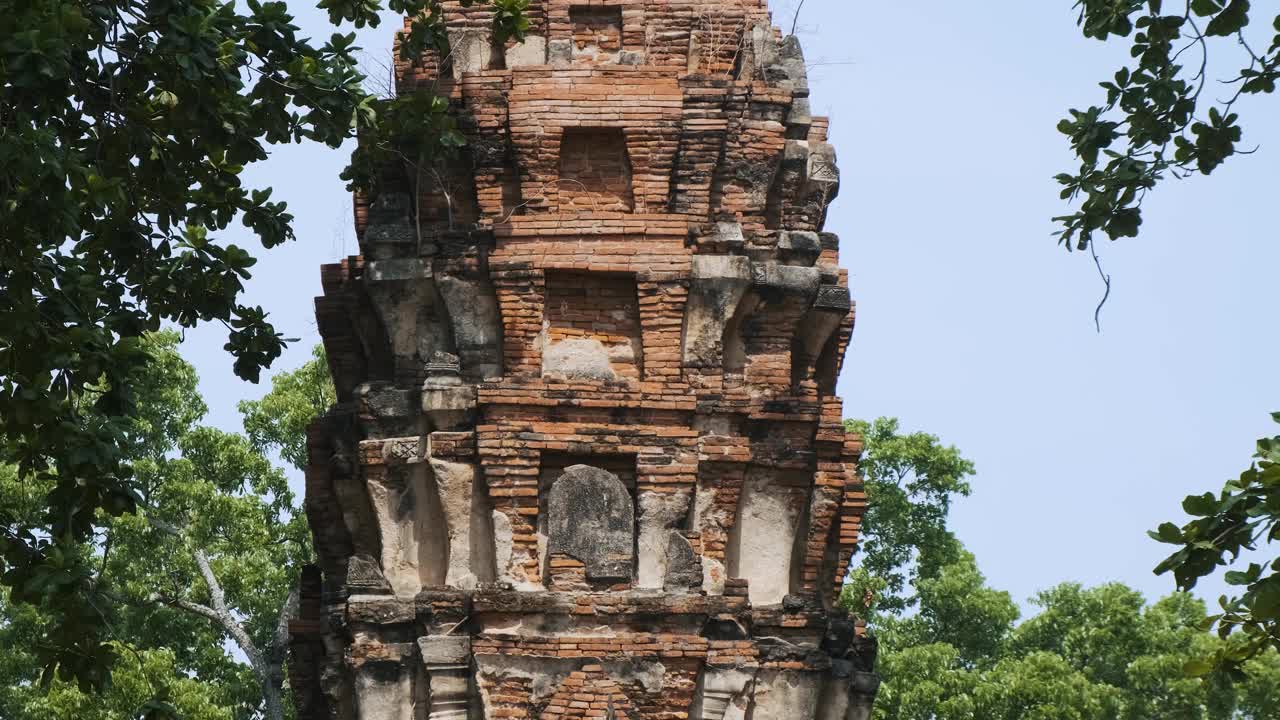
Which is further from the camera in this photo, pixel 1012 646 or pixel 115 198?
pixel 1012 646

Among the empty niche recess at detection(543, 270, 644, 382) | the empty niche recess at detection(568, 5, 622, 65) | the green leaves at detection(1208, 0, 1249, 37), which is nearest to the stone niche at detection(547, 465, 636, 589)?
the empty niche recess at detection(543, 270, 644, 382)

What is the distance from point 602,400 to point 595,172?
5.14ft

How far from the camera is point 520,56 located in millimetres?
13781

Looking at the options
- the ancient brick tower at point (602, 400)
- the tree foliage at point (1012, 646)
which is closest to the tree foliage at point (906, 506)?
the tree foliage at point (1012, 646)

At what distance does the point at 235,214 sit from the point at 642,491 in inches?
113

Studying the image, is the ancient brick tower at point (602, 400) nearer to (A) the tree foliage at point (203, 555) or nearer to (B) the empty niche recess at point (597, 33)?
(B) the empty niche recess at point (597, 33)

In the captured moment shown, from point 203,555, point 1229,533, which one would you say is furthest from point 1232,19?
point 203,555

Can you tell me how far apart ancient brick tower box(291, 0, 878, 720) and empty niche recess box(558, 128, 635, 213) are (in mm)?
16

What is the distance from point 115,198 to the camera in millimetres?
11688

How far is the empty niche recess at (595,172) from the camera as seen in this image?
13.3 m

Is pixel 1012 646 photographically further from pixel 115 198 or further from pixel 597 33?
pixel 115 198

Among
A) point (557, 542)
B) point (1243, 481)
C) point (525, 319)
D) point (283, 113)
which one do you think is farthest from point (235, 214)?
point (1243, 481)

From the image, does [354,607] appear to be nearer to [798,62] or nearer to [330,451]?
[330,451]

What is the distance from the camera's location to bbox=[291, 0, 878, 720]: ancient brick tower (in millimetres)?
12312
